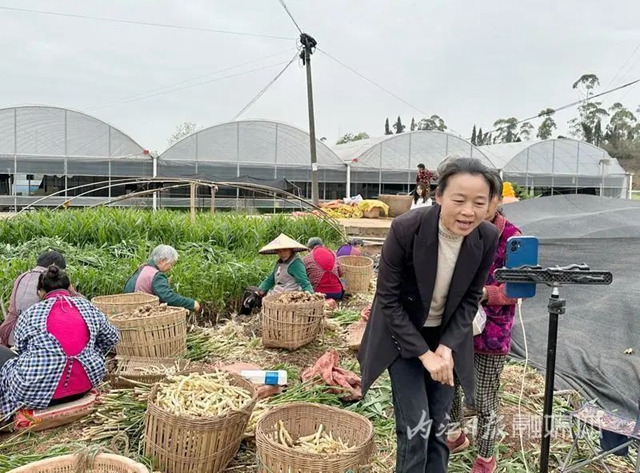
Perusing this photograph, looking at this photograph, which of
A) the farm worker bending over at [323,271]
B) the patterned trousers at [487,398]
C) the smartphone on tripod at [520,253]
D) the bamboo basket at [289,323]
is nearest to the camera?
the smartphone on tripod at [520,253]

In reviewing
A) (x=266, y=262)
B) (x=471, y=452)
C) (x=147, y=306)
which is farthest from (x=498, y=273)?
(x=266, y=262)

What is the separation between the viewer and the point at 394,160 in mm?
18875

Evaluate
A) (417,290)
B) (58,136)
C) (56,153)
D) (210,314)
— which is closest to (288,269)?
(210,314)

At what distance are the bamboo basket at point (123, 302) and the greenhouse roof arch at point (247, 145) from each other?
1160cm

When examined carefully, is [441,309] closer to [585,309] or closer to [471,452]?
[471,452]

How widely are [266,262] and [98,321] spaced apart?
10.9 ft

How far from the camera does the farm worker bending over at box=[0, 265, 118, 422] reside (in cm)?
299

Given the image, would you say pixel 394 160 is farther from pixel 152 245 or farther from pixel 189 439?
pixel 189 439

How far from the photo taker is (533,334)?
4898 millimetres

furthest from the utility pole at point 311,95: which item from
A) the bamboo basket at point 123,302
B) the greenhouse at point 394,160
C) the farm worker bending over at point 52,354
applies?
the farm worker bending over at point 52,354

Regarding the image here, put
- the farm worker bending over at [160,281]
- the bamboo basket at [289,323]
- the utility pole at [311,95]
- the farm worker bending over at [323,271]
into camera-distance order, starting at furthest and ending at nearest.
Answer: the utility pole at [311,95] < the farm worker bending over at [323,271] < the farm worker bending over at [160,281] < the bamboo basket at [289,323]

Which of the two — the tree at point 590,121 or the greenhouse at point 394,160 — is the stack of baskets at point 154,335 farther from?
the tree at point 590,121

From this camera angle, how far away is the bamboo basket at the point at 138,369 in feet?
10.9

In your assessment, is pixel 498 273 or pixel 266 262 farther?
pixel 266 262
